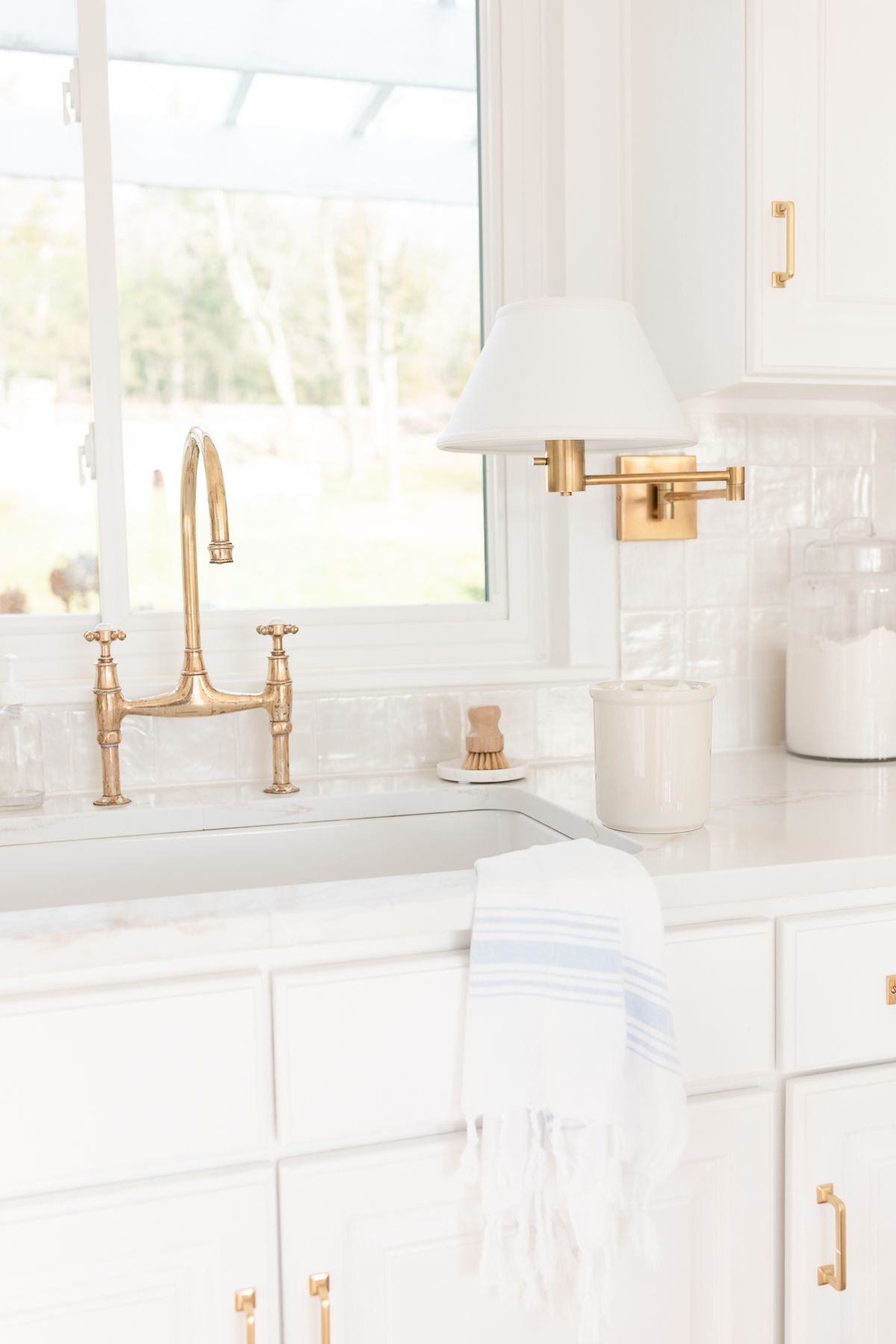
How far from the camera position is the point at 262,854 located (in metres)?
1.44

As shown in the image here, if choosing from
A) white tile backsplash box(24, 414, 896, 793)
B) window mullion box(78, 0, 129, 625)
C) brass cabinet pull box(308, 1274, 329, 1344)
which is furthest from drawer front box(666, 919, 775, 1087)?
window mullion box(78, 0, 129, 625)

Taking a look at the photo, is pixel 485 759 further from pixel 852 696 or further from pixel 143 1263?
pixel 143 1263

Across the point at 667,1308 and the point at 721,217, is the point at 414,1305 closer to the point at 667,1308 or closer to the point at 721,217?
the point at 667,1308

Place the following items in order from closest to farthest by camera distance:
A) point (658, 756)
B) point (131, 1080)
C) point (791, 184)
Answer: point (131, 1080), point (658, 756), point (791, 184)

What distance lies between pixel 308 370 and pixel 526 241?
37 centimetres

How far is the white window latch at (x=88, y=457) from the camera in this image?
63.1 inches

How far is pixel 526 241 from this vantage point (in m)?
1.73

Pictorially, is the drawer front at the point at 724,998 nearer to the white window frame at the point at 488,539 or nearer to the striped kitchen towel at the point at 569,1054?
the striped kitchen towel at the point at 569,1054

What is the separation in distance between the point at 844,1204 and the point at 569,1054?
40 cm

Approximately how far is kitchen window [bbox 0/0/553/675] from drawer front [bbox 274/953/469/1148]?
2.36ft

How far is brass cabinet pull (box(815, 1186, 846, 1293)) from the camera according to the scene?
46.7 inches

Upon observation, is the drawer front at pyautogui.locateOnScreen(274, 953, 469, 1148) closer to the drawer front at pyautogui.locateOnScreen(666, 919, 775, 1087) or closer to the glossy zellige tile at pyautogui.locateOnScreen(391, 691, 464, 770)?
the drawer front at pyautogui.locateOnScreen(666, 919, 775, 1087)

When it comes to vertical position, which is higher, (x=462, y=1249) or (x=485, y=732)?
(x=485, y=732)

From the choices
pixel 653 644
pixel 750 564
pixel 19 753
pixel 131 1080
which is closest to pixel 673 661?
pixel 653 644
